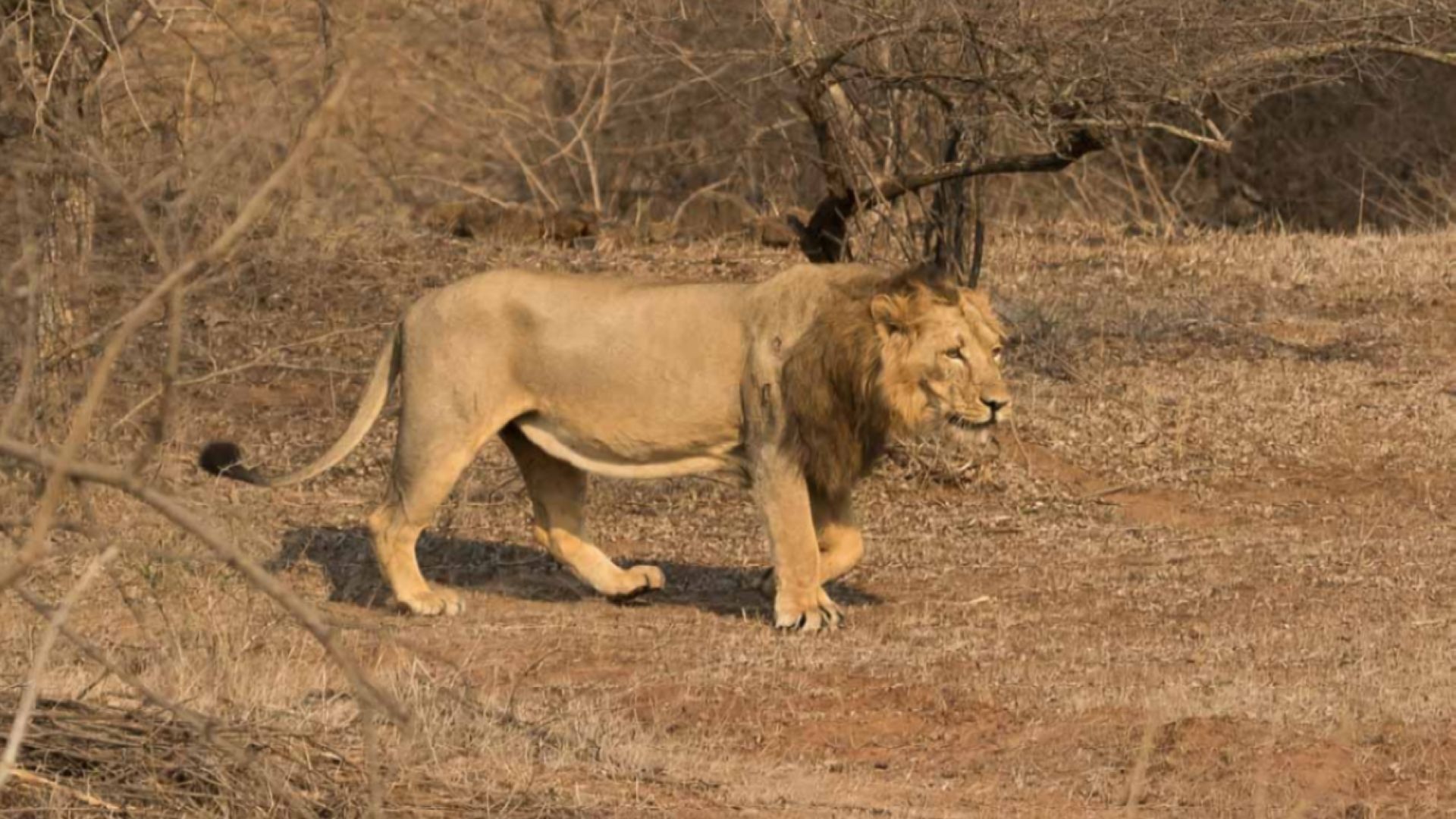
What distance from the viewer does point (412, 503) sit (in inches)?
333

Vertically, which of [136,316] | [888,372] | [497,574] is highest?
[136,316]

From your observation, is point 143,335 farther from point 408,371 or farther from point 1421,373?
point 1421,373

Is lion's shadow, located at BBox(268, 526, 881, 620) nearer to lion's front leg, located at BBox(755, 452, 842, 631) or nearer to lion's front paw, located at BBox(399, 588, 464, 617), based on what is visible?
lion's front paw, located at BBox(399, 588, 464, 617)

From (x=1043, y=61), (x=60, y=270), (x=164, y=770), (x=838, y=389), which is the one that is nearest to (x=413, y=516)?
(x=838, y=389)

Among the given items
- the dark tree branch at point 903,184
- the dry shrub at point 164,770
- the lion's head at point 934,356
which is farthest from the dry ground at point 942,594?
the dark tree branch at point 903,184

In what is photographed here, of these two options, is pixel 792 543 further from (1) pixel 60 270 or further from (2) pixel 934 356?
(1) pixel 60 270

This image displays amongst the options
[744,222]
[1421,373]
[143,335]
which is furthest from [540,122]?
[1421,373]

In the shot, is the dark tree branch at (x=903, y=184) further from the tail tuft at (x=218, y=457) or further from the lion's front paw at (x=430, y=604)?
the tail tuft at (x=218, y=457)

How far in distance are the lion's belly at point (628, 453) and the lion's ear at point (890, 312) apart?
805 mm

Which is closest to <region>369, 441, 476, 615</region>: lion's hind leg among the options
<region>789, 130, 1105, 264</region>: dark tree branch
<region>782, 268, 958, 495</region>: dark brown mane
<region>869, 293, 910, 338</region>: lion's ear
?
<region>782, 268, 958, 495</region>: dark brown mane

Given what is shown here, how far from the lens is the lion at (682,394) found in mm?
7934

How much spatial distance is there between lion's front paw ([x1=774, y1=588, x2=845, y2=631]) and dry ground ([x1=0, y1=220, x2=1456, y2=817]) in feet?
0.37

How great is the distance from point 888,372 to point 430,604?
1880mm

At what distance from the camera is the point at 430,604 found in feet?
27.9
